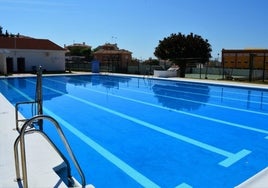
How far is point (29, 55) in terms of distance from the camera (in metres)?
31.6

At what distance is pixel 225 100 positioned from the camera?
14383 millimetres

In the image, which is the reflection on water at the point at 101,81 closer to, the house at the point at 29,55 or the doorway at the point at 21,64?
the house at the point at 29,55

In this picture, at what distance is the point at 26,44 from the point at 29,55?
1.90m

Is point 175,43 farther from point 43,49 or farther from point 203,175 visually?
point 203,175

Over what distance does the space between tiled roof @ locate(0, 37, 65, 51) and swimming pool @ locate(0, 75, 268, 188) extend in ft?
62.2

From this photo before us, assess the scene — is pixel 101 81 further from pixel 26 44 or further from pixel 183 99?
pixel 26 44

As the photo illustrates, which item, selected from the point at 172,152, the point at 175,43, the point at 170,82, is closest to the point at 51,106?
the point at 172,152

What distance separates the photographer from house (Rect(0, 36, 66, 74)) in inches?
1193

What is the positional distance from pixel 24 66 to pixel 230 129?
27.4 meters

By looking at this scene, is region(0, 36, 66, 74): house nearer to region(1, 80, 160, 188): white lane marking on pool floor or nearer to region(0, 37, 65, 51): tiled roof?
region(0, 37, 65, 51): tiled roof

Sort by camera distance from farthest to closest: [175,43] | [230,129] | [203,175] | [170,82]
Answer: [175,43] < [170,82] < [230,129] < [203,175]

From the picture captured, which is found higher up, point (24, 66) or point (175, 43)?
point (175, 43)

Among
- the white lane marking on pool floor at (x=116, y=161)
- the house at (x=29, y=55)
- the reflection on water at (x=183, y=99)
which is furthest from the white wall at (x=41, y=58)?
the white lane marking on pool floor at (x=116, y=161)

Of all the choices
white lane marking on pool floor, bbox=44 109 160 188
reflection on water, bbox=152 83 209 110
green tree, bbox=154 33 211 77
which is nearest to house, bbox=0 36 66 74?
green tree, bbox=154 33 211 77
